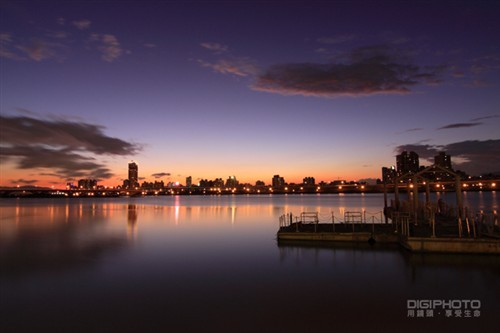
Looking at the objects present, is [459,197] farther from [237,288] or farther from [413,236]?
[237,288]

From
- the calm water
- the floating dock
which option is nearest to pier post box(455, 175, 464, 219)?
the floating dock

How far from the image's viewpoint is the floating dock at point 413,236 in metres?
24.7

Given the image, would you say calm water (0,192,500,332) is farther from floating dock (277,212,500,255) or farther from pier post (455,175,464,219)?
pier post (455,175,464,219)

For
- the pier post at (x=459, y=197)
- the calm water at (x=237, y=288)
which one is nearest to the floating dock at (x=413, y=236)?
the calm water at (x=237, y=288)

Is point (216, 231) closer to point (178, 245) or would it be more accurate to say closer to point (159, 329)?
point (178, 245)

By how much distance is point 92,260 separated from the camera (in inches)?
1135

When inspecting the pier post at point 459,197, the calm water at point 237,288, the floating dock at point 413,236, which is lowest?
the calm water at point 237,288

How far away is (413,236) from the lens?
89.5 ft

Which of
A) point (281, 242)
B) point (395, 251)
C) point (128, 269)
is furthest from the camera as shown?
point (281, 242)

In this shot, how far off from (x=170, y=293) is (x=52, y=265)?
13.0 metres

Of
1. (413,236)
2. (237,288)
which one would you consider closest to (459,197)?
(413,236)

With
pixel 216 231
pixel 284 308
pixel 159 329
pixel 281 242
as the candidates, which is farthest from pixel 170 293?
pixel 216 231

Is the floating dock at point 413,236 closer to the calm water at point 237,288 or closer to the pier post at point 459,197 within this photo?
the calm water at point 237,288

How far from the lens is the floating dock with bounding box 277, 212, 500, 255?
81.0 feet
